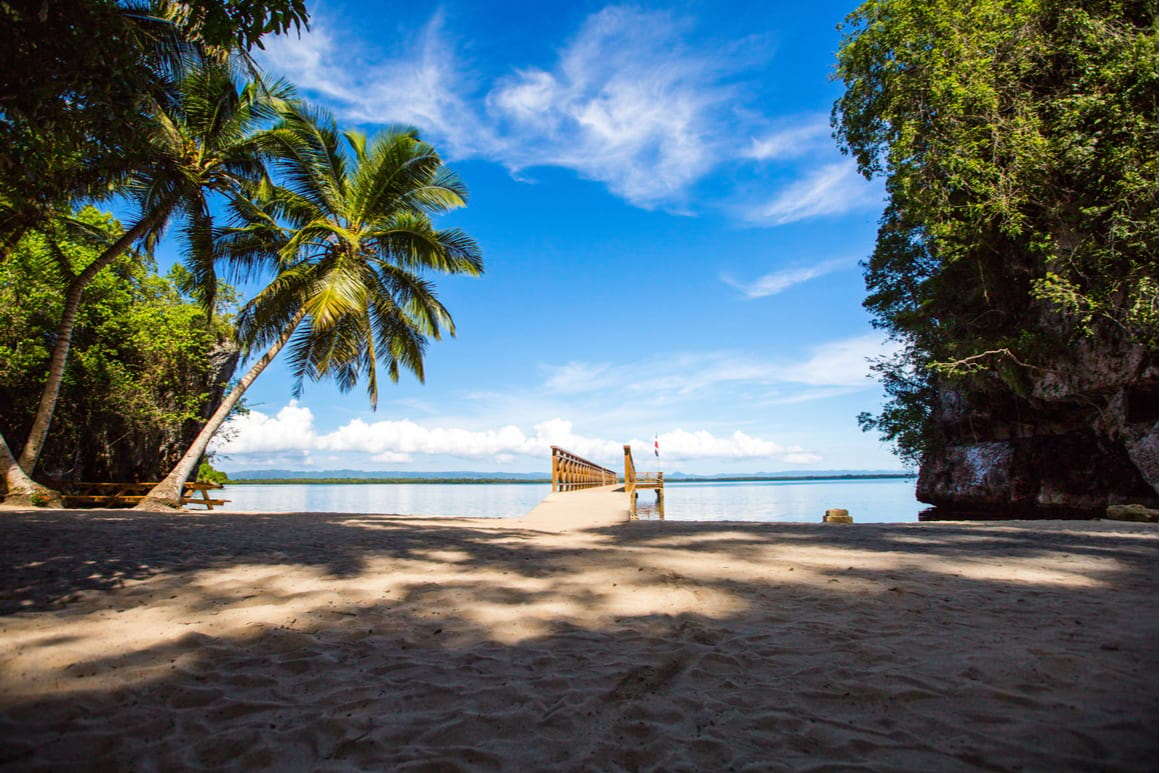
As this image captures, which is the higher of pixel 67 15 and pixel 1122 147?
pixel 1122 147

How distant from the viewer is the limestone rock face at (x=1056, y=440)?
41.7 ft

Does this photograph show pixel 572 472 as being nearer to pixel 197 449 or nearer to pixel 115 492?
pixel 197 449

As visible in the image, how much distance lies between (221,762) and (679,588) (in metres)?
3.08

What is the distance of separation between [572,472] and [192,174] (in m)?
14.7

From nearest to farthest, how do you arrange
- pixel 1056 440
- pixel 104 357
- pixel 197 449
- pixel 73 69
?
pixel 73 69 < pixel 197 449 < pixel 104 357 < pixel 1056 440

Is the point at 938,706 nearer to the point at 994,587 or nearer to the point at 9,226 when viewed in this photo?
the point at 994,587

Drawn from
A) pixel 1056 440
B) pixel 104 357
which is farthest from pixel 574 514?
pixel 1056 440

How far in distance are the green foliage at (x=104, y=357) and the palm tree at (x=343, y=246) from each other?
14.8 feet

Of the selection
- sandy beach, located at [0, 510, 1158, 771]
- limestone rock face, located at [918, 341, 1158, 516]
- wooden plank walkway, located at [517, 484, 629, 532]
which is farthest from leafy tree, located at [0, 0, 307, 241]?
limestone rock face, located at [918, 341, 1158, 516]

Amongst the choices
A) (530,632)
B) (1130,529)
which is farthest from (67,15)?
(1130,529)

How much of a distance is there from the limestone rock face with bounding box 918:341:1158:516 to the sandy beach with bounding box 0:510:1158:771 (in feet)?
37.3

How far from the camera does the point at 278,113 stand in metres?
13.3

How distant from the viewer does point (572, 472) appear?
20.3m

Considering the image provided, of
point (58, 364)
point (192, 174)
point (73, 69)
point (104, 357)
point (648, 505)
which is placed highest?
point (192, 174)
